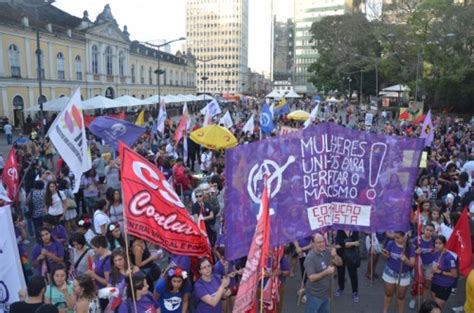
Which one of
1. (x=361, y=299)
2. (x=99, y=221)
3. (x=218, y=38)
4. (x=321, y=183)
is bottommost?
(x=361, y=299)

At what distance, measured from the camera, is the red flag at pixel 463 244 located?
18.7 ft

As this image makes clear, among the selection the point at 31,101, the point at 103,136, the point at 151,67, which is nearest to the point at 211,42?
the point at 151,67

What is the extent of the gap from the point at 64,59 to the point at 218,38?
114m

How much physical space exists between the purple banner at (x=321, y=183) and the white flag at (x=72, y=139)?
4.35m

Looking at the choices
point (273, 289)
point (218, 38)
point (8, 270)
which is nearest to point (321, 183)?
point (273, 289)

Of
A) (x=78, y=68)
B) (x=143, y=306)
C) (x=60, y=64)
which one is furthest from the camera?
(x=78, y=68)

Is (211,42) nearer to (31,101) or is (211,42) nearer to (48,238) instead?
(31,101)

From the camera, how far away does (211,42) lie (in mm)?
151250

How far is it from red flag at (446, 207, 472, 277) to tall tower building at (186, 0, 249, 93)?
471 ft

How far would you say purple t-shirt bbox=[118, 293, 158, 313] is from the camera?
168 inches

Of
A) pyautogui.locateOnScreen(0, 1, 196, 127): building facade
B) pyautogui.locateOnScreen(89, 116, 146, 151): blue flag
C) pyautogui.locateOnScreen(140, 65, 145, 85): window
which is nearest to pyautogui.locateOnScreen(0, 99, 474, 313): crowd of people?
pyautogui.locateOnScreen(89, 116, 146, 151): blue flag

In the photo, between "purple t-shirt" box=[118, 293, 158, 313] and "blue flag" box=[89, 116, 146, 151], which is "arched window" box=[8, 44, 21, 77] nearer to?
"blue flag" box=[89, 116, 146, 151]

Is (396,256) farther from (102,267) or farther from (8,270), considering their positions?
(8,270)

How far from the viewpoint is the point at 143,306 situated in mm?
4293
